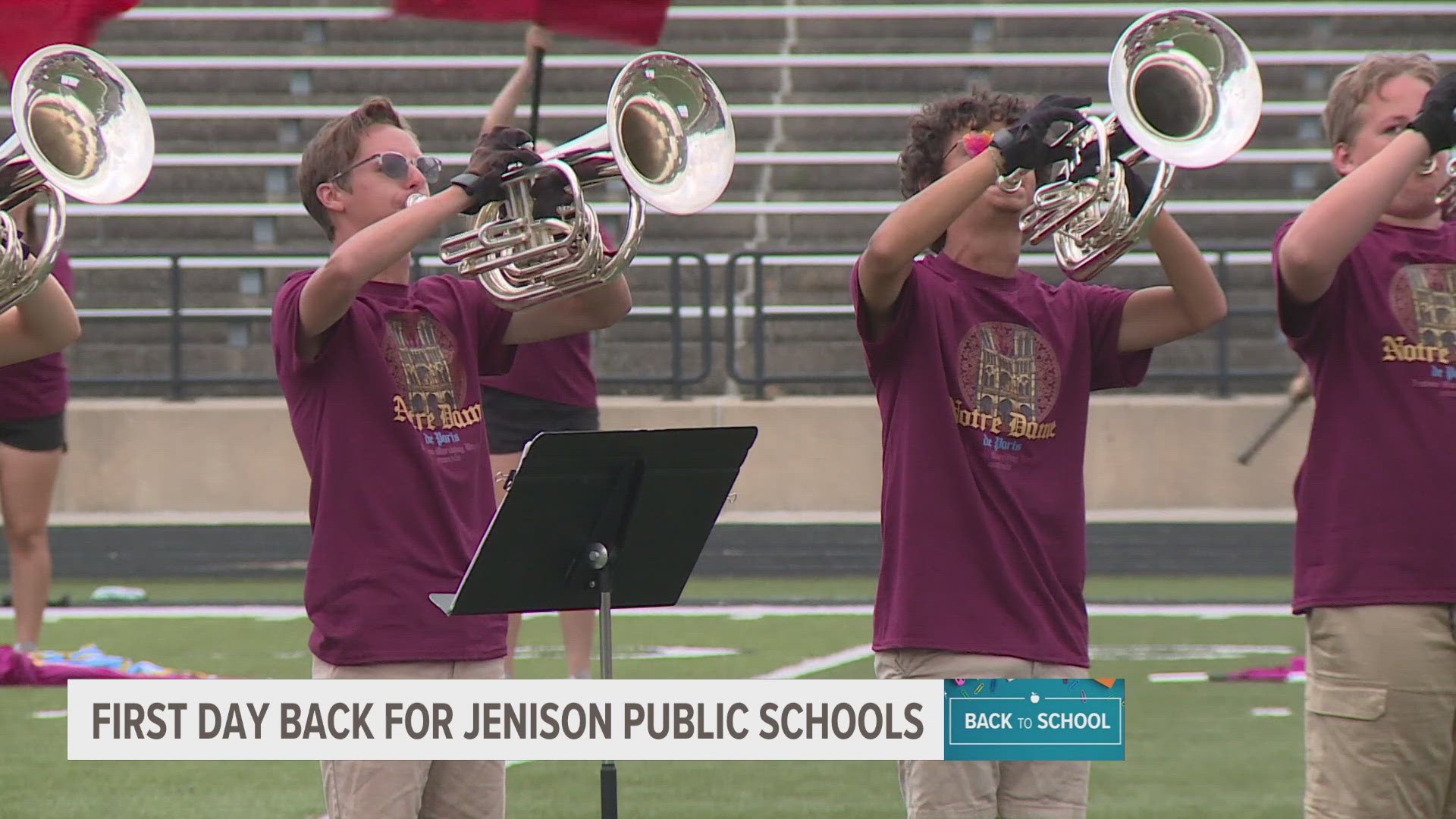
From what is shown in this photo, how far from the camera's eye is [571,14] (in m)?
5.45

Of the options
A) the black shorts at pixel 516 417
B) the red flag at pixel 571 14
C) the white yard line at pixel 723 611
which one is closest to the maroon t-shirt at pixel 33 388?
the black shorts at pixel 516 417

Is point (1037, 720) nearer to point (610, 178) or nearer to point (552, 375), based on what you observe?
point (610, 178)

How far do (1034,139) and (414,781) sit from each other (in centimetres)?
151

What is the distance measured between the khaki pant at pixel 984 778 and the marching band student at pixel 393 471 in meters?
0.75

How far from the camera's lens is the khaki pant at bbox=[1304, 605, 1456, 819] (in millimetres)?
3439

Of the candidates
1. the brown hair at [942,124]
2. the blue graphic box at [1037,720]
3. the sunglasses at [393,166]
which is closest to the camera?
the blue graphic box at [1037,720]

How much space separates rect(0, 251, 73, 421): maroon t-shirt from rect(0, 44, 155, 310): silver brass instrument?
3861 mm

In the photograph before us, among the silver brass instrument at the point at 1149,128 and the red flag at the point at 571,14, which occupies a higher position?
the red flag at the point at 571,14

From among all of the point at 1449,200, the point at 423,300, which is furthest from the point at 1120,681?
the point at 423,300

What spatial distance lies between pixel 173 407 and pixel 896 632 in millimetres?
10164

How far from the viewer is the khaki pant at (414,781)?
11.6 ft

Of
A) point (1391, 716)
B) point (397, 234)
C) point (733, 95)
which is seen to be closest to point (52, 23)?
point (397, 234)

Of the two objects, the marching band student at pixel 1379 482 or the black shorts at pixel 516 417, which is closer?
the marching band student at pixel 1379 482

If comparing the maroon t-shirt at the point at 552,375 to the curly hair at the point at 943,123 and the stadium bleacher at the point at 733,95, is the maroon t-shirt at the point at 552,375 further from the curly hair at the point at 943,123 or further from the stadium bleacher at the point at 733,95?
the stadium bleacher at the point at 733,95
